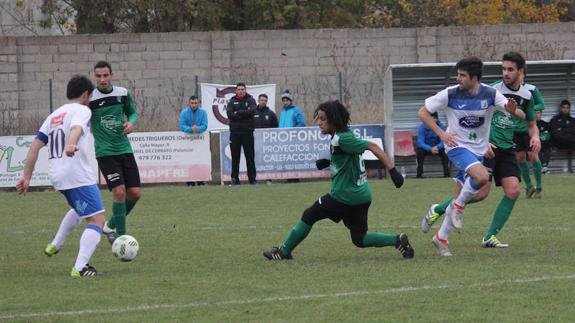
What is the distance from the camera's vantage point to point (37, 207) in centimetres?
1820

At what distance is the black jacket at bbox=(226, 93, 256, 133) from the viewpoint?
22641 millimetres

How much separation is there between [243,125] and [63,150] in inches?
532

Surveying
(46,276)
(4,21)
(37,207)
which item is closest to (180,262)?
(46,276)

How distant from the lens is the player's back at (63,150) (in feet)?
30.3

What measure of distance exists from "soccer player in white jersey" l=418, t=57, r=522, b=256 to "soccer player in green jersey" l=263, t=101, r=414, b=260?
0.66 meters

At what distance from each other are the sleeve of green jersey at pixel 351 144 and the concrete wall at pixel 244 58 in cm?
1764

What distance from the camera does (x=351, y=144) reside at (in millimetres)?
9719

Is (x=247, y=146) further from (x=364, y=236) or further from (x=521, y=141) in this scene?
(x=364, y=236)

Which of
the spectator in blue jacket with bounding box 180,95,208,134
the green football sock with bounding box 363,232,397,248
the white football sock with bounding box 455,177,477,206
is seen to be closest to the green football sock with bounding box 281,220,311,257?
the green football sock with bounding box 363,232,397,248

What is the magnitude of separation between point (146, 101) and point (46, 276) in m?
18.4

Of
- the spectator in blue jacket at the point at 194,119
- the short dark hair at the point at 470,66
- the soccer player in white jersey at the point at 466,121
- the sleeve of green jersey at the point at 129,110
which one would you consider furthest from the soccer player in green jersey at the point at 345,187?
the spectator in blue jacket at the point at 194,119

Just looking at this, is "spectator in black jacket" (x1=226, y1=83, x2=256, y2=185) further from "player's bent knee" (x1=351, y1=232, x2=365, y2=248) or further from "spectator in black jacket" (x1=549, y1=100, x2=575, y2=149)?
"player's bent knee" (x1=351, y1=232, x2=365, y2=248)

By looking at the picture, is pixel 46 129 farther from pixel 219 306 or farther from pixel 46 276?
pixel 219 306

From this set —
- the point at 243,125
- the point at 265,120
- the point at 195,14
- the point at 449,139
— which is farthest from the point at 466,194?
the point at 195,14
